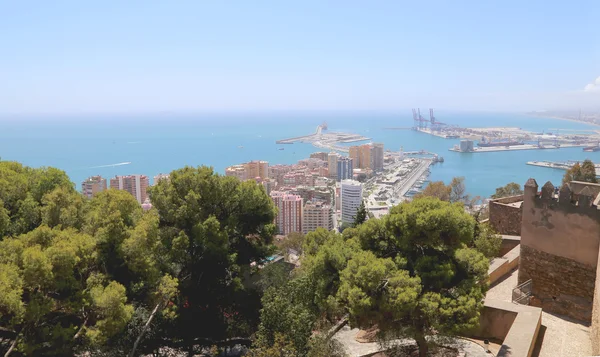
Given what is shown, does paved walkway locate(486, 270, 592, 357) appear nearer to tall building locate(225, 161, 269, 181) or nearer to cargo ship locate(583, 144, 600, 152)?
tall building locate(225, 161, 269, 181)

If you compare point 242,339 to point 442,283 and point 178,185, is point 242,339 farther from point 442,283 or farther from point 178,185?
point 442,283

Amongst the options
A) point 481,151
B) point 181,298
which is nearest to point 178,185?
point 181,298

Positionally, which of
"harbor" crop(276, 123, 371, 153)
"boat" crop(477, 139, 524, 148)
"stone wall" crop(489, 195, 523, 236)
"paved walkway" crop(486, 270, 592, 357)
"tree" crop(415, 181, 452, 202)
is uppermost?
"stone wall" crop(489, 195, 523, 236)

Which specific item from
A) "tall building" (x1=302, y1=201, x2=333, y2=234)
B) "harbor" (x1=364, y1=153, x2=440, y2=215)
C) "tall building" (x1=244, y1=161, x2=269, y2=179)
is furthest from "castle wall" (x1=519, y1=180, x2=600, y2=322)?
"tall building" (x1=244, y1=161, x2=269, y2=179)

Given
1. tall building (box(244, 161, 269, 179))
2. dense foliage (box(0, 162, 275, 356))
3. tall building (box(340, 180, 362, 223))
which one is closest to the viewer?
dense foliage (box(0, 162, 275, 356))

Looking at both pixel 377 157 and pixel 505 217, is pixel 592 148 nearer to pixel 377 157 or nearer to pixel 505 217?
pixel 377 157

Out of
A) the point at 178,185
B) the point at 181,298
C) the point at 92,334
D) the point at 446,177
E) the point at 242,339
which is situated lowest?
the point at 446,177
